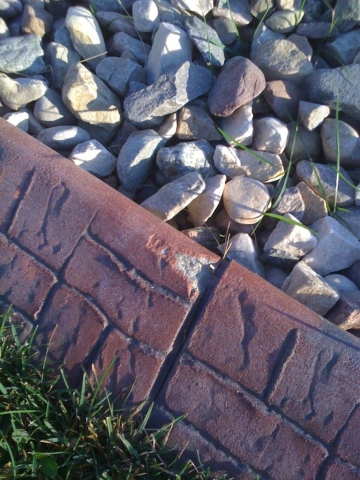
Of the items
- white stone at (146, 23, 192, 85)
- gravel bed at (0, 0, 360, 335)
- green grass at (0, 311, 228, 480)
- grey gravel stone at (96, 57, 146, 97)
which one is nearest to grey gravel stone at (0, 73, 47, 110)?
gravel bed at (0, 0, 360, 335)

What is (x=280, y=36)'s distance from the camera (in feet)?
6.62

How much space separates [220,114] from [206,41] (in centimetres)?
33

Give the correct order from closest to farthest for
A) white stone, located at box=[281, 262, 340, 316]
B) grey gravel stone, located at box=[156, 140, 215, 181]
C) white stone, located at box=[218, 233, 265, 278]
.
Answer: white stone, located at box=[281, 262, 340, 316] < white stone, located at box=[218, 233, 265, 278] < grey gravel stone, located at box=[156, 140, 215, 181]

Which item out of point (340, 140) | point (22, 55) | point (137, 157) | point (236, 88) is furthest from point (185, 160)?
point (22, 55)

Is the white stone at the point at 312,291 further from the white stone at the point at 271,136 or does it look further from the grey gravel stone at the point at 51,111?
the grey gravel stone at the point at 51,111

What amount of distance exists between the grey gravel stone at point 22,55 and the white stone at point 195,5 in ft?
1.97

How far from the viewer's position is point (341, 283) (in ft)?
5.37

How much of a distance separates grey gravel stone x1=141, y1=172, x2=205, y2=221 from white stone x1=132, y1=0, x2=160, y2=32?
30.6 inches

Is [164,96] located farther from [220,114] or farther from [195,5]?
[195,5]

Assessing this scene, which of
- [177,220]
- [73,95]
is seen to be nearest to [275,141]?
[177,220]

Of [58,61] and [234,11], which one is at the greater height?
[234,11]

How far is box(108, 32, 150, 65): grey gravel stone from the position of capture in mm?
2023

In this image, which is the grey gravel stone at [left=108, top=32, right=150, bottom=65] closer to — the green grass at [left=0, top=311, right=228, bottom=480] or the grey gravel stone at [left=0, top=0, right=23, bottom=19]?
the grey gravel stone at [left=0, top=0, right=23, bottom=19]

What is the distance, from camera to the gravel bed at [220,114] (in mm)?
1686
